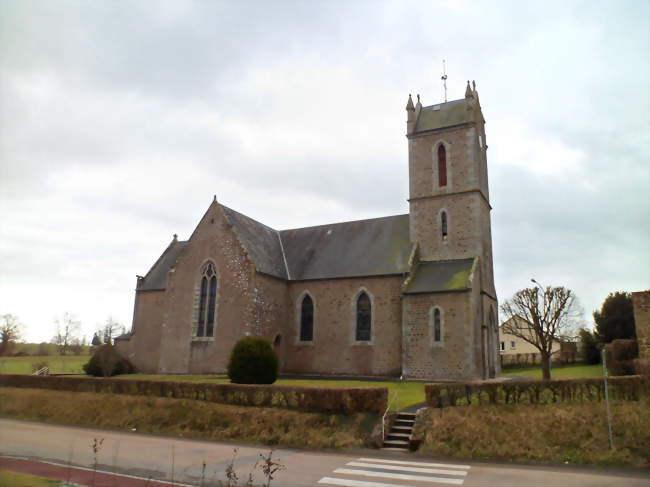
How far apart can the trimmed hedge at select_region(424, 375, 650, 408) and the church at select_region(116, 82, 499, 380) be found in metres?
10.4

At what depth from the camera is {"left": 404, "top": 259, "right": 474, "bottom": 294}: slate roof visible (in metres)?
28.3

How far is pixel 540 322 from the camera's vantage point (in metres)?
33.0

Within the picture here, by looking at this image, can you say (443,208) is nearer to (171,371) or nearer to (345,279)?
(345,279)

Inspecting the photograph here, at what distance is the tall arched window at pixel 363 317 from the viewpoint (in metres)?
30.9

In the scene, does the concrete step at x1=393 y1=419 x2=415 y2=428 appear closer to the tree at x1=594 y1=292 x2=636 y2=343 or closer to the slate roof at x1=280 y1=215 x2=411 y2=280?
the slate roof at x1=280 y1=215 x2=411 y2=280

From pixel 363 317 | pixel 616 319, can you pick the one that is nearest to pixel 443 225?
pixel 363 317

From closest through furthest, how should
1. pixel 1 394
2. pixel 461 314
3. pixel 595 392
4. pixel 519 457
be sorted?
pixel 519 457 < pixel 595 392 < pixel 1 394 < pixel 461 314

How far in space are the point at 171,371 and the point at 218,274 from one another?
7.02 m

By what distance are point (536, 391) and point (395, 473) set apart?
6813mm

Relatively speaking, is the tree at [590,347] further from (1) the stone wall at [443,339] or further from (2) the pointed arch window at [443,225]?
(1) the stone wall at [443,339]

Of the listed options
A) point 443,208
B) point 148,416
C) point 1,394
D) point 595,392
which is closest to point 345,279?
point 443,208

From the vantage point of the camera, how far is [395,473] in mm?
12352

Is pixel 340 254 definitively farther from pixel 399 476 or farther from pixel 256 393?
pixel 399 476

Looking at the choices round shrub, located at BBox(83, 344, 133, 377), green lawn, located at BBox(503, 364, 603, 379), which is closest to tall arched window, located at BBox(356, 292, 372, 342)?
green lawn, located at BBox(503, 364, 603, 379)
